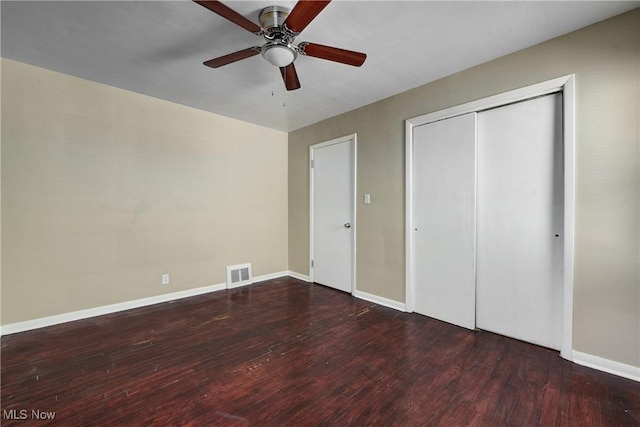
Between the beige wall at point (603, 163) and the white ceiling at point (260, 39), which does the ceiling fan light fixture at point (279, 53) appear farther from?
the beige wall at point (603, 163)

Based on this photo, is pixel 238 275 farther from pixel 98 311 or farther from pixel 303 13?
pixel 303 13

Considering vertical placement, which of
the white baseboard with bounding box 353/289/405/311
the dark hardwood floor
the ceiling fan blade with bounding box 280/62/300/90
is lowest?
the dark hardwood floor

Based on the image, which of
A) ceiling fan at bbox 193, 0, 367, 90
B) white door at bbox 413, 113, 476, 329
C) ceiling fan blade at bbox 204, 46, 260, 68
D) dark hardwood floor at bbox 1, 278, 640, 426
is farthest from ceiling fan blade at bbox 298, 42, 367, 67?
dark hardwood floor at bbox 1, 278, 640, 426

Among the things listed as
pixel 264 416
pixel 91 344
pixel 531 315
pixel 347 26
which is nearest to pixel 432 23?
pixel 347 26

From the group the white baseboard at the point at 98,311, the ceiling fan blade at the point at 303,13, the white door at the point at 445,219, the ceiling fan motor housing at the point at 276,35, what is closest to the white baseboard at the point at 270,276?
the white baseboard at the point at 98,311

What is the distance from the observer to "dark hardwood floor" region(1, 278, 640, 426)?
159 centimetres

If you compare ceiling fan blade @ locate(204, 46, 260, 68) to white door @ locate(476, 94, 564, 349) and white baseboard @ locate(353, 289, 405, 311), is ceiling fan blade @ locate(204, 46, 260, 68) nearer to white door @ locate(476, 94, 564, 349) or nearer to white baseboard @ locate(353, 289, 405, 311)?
white door @ locate(476, 94, 564, 349)

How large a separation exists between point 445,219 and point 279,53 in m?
2.20

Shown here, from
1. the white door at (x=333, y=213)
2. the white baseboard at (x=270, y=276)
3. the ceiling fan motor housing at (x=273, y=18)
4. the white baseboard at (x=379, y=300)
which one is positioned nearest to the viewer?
the ceiling fan motor housing at (x=273, y=18)

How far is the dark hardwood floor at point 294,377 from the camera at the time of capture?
159 centimetres

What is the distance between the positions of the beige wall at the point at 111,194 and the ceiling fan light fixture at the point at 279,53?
2106 mm

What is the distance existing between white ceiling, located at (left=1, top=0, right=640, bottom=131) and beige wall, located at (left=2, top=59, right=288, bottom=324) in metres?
0.39

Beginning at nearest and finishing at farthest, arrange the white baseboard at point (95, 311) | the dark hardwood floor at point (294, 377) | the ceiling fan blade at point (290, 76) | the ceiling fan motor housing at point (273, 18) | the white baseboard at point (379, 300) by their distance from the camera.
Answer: the dark hardwood floor at point (294, 377), the ceiling fan motor housing at point (273, 18), the ceiling fan blade at point (290, 76), the white baseboard at point (95, 311), the white baseboard at point (379, 300)

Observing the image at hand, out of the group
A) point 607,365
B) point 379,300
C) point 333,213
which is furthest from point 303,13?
point 607,365
